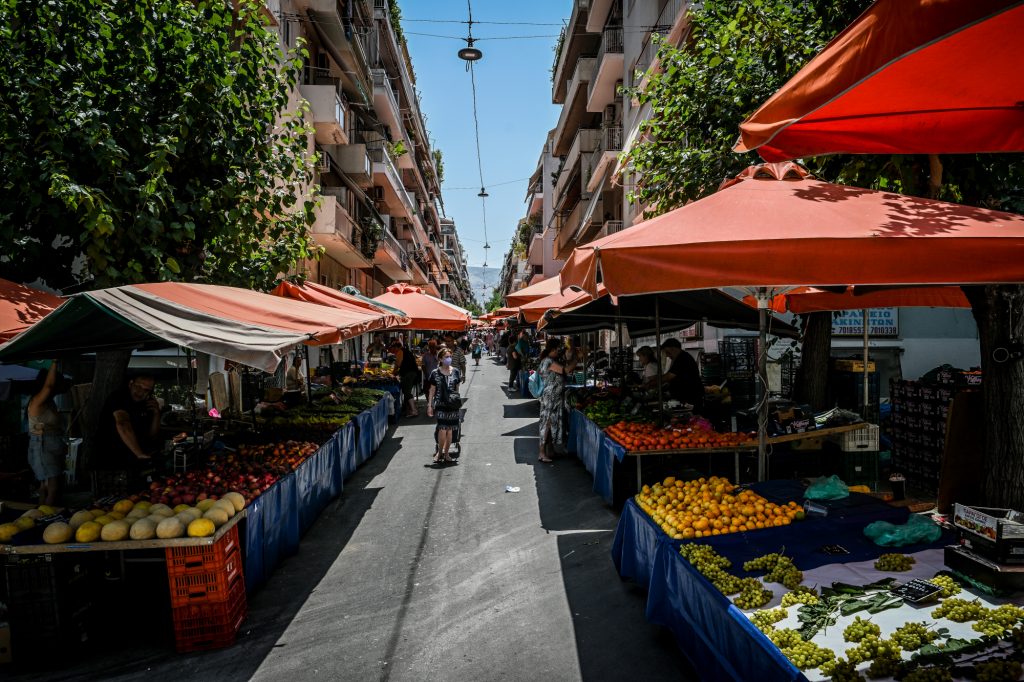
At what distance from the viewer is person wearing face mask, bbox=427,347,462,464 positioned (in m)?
10.8

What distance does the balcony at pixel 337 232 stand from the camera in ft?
67.4

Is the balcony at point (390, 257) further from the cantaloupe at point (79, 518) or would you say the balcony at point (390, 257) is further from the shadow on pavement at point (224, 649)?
the cantaloupe at point (79, 518)

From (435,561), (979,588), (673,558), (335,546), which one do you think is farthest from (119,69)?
(979,588)

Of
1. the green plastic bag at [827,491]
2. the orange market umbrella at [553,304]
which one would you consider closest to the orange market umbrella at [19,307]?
the orange market umbrella at [553,304]

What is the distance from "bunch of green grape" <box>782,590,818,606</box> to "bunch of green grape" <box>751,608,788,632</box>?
10 cm

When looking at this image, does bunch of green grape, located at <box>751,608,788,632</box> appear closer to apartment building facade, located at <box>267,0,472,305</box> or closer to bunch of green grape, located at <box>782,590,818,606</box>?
bunch of green grape, located at <box>782,590,818,606</box>

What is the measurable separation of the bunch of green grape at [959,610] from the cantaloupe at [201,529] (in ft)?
15.6

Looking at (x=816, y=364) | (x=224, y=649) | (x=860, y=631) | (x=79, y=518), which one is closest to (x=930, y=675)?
(x=860, y=631)

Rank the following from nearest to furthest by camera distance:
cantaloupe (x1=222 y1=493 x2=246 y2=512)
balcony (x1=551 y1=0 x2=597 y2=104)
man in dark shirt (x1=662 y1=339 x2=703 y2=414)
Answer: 1. cantaloupe (x1=222 y1=493 x2=246 y2=512)
2. man in dark shirt (x1=662 y1=339 x2=703 y2=414)
3. balcony (x1=551 y1=0 x2=597 y2=104)

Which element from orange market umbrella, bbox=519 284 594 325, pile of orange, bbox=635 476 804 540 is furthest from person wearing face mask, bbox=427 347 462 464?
pile of orange, bbox=635 476 804 540

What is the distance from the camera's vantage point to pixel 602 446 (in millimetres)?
8711

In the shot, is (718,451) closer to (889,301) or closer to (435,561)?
(889,301)

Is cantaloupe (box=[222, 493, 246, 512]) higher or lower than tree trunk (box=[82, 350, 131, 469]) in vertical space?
lower

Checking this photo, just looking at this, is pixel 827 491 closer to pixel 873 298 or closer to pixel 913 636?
pixel 913 636
